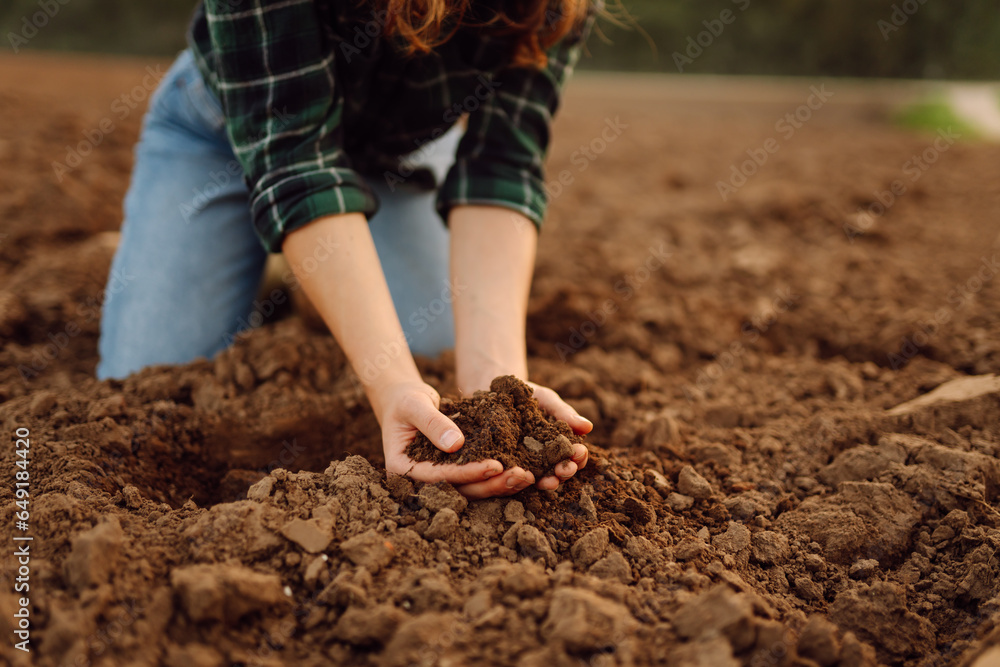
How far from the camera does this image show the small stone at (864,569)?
1163 mm

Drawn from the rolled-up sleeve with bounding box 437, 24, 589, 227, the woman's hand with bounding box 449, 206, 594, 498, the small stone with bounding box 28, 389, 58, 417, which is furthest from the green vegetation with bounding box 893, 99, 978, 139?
the small stone with bounding box 28, 389, 58, 417

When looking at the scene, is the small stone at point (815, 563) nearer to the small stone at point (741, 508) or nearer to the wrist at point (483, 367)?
the small stone at point (741, 508)

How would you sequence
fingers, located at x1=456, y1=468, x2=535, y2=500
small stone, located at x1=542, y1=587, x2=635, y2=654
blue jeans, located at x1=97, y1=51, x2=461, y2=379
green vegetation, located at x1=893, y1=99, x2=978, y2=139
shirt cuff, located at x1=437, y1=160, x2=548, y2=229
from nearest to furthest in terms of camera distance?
small stone, located at x1=542, y1=587, x2=635, y2=654 < fingers, located at x1=456, y1=468, x2=535, y2=500 < shirt cuff, located at x1=437, y1=160, x2=548, y2=229 < blue jeans, located at x1=97, y1=51, x2=461, y2=379 < green vegetation, located at x1=893, y1=99, x2=978, y2=139

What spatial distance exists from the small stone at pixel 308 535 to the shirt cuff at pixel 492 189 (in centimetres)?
82

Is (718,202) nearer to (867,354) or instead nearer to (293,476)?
(867,354)

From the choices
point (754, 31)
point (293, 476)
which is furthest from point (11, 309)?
point (754, 31)

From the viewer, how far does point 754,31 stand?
604 cm

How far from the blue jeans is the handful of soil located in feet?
2.16

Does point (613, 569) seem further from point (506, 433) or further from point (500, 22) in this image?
point (500, 22)

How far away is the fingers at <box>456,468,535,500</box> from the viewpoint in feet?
3.66

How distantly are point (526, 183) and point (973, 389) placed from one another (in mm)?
1101

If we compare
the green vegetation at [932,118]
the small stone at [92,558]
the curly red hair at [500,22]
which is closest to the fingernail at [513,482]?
the small stone at [92,558]

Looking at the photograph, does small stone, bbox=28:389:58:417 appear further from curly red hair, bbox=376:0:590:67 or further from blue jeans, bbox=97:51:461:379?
curly red hair, bbox=376:0:590:67

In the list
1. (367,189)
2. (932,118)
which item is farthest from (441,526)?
(932,118)
